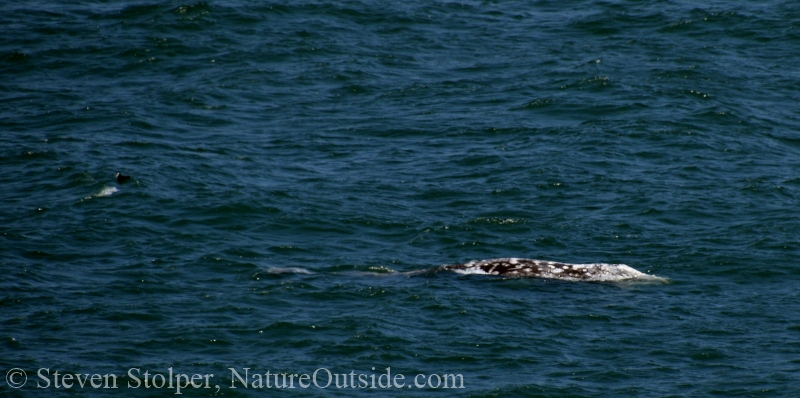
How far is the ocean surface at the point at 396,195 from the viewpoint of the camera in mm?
16719

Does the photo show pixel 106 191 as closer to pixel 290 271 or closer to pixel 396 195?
pixel 290 271

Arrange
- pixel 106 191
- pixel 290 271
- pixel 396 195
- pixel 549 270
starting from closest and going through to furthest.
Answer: pixel 549 270 → pixel 290 271 → pixel 106 191 → pixel 396 195

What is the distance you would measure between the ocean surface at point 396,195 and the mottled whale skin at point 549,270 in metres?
0.22

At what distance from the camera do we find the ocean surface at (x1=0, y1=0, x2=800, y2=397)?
16719mm

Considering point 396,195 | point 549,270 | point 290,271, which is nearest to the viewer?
point 549,270

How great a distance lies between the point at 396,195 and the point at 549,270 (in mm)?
5989

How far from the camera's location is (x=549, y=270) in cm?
2011

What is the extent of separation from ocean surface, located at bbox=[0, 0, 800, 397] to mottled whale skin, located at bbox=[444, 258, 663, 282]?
0.22m

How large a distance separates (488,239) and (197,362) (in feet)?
26.8

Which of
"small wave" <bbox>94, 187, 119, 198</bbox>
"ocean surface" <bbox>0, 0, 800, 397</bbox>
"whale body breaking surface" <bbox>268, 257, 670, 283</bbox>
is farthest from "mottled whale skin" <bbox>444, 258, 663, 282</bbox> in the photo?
"small wave" <bbox>94, 187, 119, 198</bbox>

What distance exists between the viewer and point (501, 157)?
1073 inches

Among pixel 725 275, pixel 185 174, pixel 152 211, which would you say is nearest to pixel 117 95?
pixel 185 174

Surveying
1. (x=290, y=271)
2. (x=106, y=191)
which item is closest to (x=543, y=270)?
(x=290, y=271)

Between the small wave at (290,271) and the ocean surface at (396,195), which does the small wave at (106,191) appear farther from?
the small wave at (290,271)
